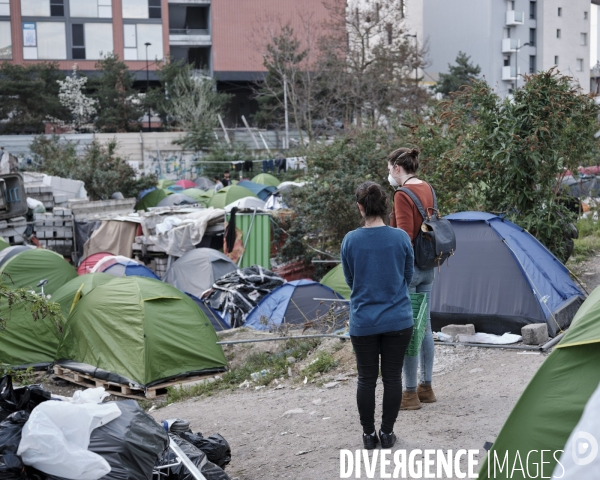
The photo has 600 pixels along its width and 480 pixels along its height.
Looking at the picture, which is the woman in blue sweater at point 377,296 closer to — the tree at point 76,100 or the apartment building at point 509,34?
the tree at point 76,100

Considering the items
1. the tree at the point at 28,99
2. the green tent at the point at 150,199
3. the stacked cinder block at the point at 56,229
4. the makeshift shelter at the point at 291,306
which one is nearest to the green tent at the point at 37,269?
the makeshift shelter at the point at 291,306

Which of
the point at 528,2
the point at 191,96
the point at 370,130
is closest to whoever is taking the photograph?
the point at 370,130

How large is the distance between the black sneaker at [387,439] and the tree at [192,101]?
116 feet

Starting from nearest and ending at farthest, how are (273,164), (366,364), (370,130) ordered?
(366,364) < (370,130) < (273,164)

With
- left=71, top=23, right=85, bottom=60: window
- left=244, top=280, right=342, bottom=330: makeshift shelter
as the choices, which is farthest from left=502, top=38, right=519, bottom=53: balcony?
left=244, top=280, right=342, bottom=330: makeshift shelter

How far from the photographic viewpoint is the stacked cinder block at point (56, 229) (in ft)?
58.1

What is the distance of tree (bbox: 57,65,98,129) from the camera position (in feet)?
140

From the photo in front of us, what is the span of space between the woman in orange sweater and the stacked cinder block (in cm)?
1412

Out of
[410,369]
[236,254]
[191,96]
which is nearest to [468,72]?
[191,96]

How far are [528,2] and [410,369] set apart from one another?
2012 inches

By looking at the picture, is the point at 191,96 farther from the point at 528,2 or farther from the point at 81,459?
the point at 81,459

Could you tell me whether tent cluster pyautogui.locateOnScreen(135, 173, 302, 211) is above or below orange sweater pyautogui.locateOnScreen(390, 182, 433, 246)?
below

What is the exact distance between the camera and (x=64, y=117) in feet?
144

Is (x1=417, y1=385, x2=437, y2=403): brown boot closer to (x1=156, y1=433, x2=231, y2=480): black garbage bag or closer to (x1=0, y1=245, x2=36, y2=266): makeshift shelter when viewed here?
Result: (x1=156, y1=433, x2=231, y2=480): black garbage bag
